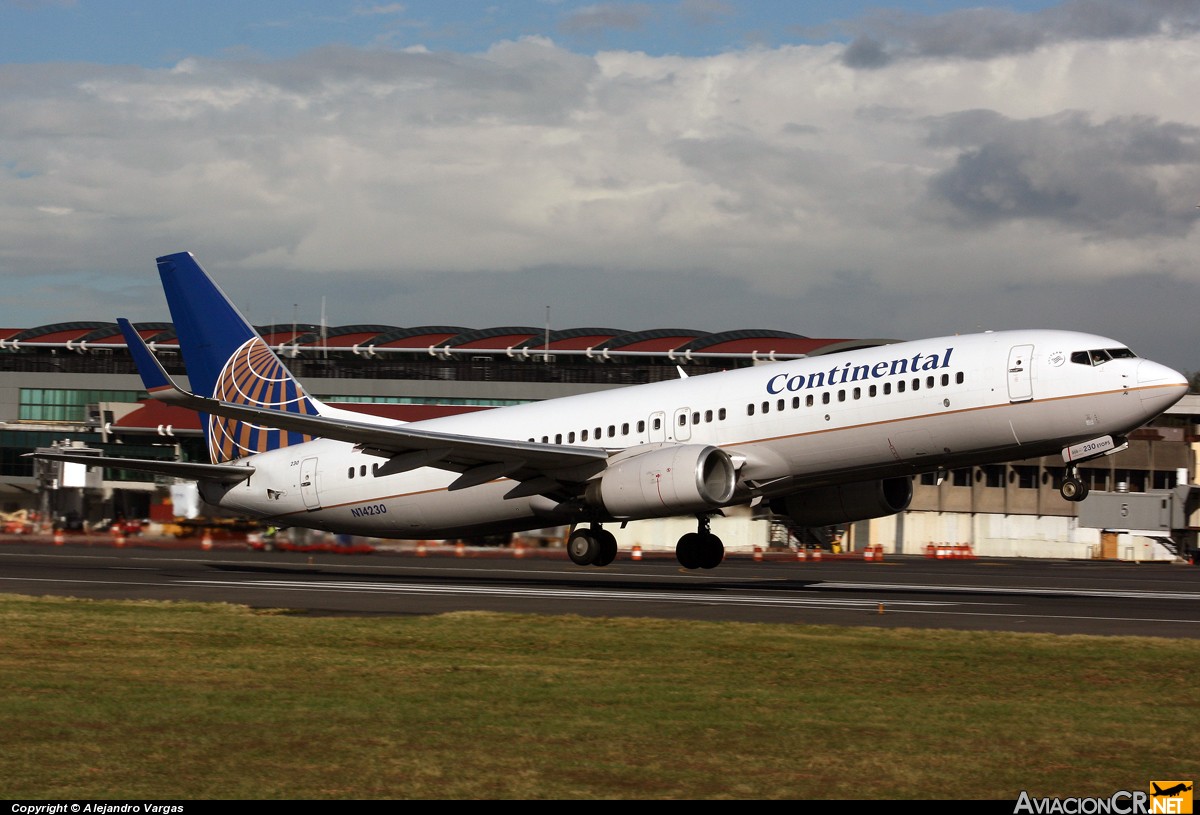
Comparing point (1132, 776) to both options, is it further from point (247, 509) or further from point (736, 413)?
point (247, 509)

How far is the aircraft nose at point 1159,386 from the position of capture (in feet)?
91.6

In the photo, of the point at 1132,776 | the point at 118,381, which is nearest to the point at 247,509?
the point at 1132,776

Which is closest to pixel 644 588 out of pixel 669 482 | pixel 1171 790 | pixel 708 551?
pixel 708 551

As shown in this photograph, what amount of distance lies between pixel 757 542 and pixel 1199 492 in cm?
2165

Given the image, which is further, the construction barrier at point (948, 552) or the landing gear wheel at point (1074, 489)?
the construction barrier at point (948, 552)

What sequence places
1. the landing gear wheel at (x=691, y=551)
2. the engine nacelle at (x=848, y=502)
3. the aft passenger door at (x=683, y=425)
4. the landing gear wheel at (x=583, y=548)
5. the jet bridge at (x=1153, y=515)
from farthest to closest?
the jet bridge at (x=1153, y=515), the landing gear wheel at (x=691, y=551), the engine nacelle at (x=848, y=502), the landing gear wheel at (x=583, y=548), the aft passenger door at (x=683, y=425)

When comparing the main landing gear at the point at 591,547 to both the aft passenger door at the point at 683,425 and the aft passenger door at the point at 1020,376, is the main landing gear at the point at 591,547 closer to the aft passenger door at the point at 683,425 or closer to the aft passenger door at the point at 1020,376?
the aft passenger door at the point at 683,425

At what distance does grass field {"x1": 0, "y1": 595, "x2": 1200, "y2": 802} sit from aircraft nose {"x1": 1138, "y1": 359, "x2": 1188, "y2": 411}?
27.5 ft

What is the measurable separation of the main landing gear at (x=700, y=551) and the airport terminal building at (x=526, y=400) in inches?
623

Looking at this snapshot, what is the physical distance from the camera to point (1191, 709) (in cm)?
1419

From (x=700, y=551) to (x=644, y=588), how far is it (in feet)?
10.3

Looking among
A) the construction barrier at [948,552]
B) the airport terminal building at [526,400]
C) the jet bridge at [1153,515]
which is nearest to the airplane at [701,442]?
the airport terminal building at [526,400]

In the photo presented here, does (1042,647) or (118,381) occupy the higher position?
(118,381)

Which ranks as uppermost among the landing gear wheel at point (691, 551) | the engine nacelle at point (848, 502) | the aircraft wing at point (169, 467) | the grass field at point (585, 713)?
the aircraft wing at point (169, 467)
